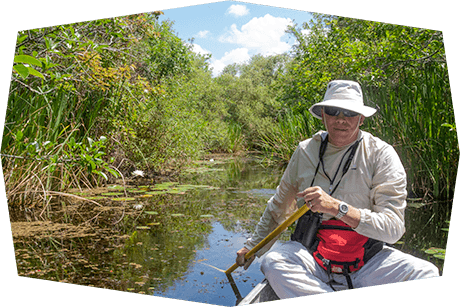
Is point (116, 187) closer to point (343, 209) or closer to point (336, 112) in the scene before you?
point (336, 112)

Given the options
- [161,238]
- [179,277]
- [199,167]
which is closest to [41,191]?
[161,238]

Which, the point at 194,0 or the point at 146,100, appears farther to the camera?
the point at 146,100

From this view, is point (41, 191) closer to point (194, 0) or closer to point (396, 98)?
point (194, 0)

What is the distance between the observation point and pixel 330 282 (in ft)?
7.80

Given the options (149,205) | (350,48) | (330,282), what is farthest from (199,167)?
(330,282)

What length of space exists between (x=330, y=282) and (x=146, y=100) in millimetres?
4183

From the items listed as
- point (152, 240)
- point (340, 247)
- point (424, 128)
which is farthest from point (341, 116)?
point (152, 240)

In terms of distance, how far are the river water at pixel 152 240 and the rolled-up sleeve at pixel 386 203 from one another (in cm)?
114

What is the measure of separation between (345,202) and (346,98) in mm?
602

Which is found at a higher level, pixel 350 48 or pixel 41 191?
pixel 350 48

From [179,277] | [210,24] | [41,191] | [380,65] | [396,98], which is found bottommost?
[179,277]

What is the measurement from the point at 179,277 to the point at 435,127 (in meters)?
2.56

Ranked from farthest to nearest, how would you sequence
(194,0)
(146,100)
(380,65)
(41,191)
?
(146,100)
(41,191)
(380,65)
(194,0)

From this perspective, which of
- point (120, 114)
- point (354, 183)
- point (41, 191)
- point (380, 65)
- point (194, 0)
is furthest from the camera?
point (120, 114)
